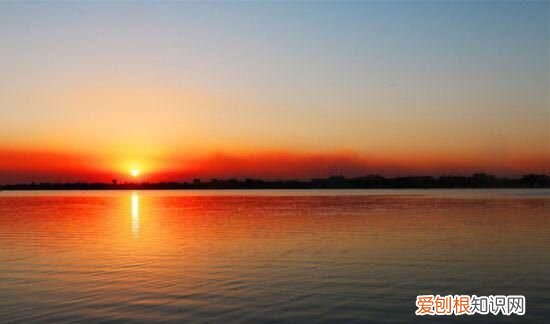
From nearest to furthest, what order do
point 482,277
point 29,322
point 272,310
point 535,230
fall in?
point 29,322 → point 272,310 → point 482,277 → point 535,230

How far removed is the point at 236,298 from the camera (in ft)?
58.3

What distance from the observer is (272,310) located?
16.1m

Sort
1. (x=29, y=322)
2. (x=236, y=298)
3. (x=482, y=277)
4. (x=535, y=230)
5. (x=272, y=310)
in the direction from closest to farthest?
(x=29, y=322)
(x=272, y=310)
(x=236, y=298)
(x=482, y=277)
(x=535, y=230)

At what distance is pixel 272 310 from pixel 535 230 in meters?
29.3

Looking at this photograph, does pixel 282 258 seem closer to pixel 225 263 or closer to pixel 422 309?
pixel 225 263

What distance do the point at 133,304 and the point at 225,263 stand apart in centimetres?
846

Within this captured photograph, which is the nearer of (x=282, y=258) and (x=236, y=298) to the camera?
Answer: (x=236, y=298)

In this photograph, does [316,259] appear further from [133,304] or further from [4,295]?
[4,295]

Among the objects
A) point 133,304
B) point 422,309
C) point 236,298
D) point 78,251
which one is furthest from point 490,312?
point 78,251

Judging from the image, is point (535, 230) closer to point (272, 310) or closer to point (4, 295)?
point (272, 310)

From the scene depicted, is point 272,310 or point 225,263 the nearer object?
point 272,310

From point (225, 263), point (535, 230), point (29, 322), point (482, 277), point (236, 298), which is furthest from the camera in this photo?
point (535, 230)

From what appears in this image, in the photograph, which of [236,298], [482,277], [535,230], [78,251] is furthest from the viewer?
[535,230]

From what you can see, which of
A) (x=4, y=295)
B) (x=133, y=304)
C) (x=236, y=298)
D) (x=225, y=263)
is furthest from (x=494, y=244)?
(x=4, y=295)
